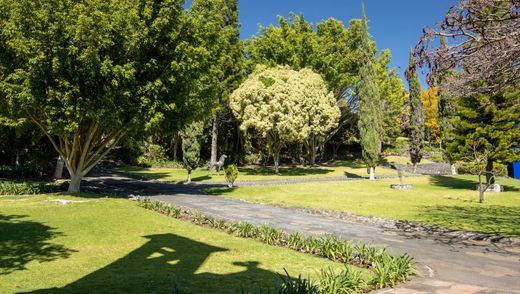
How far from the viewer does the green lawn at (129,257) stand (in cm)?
611

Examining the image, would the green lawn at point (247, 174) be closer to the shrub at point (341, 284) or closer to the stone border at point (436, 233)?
the stone border at point (436, 233)

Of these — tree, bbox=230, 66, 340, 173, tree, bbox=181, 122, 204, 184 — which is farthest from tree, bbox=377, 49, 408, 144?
tree, bbox=181, 122, 204, 184

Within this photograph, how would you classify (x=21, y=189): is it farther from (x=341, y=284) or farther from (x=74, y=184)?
(x=341, y=284)

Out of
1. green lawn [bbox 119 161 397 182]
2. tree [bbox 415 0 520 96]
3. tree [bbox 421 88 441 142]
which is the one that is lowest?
green lawn [bbox 119 161 397 182]

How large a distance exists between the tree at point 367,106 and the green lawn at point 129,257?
78.1ft

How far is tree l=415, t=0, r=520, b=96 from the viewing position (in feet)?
23.0

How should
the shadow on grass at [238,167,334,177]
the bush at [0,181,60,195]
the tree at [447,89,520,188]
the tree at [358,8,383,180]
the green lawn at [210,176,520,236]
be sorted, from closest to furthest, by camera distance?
1. the green lawn at [210,176,520,236]
2. the bush at [0,181,60,195]
3. the tree at [447,89,520,188]
4. the tree at [358,8,383,180]
5. the shadow on grass at [238,167,334,177]

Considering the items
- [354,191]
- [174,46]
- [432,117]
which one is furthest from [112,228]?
[432,117]

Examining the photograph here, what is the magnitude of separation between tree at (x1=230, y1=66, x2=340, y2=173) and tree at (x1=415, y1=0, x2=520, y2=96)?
24737mm

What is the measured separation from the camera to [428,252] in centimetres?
912

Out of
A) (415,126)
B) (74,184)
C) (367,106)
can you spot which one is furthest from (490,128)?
(74,184)

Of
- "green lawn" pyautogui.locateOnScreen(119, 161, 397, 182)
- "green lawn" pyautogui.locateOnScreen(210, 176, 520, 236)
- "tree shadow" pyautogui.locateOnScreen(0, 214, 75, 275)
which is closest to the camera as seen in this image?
"tree shadow" pyautogui.locateOnScreen(0, 214, 75, 275)

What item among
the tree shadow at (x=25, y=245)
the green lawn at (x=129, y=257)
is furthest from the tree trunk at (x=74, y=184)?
the tree shadow at (x=25, y=245)

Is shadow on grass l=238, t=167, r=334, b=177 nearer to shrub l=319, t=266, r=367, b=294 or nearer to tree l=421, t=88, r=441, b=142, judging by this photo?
shrub l=319, t=266, r=367, b=294
